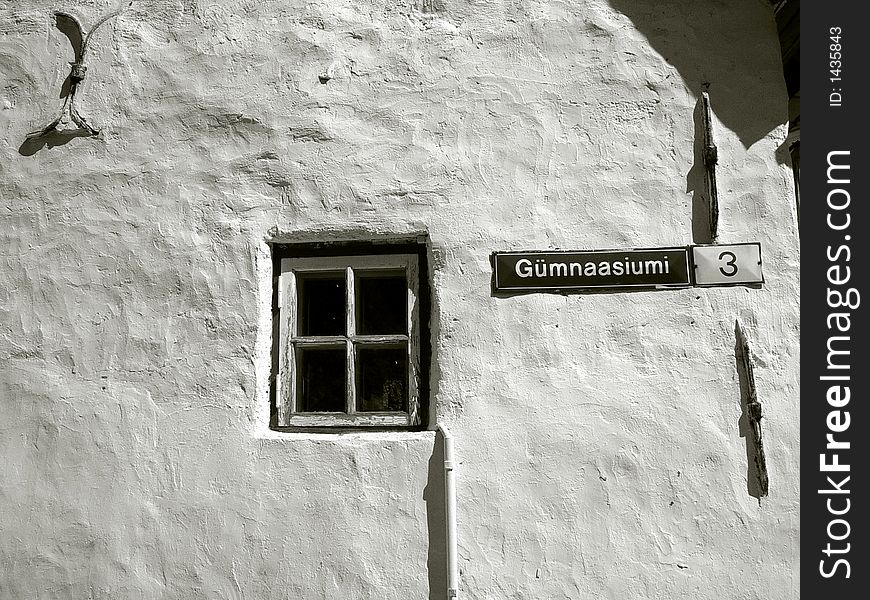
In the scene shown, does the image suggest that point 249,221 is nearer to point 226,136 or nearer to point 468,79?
Result: point 226,136

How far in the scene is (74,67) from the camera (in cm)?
332

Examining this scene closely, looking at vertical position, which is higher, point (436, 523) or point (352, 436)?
point (352, 436)

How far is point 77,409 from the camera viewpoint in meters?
3.09

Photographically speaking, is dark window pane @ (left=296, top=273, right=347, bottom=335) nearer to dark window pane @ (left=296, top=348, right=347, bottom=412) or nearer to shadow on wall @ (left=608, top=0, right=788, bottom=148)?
dark window pane @ (left=296, top=348, right=347, bottom=412)

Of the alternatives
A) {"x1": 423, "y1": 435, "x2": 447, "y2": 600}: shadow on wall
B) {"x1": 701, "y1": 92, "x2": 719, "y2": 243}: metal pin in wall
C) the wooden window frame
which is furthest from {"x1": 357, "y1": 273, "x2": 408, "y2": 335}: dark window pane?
{"x1": 701, "y1": 92, "x2": 719, "y2": 243}: metal pin in wall

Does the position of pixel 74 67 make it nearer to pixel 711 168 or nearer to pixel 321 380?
pixel 321 380

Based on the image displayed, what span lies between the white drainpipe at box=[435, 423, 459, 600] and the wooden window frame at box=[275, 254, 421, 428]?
22 cm

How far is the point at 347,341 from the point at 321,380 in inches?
9.2

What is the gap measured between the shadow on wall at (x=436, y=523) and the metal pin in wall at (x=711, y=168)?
4.77ft

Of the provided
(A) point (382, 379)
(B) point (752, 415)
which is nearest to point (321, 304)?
(A) point (382, 379)

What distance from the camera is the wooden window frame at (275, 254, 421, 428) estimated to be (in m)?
3.06

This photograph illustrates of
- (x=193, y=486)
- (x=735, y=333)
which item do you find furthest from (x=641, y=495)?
(x=193, y=486)

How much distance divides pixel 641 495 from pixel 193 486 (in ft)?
6.03

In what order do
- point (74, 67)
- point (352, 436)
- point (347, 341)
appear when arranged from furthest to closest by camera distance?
1. point (74, 67)
2. point (347, 341)
3. point (352, 436)
